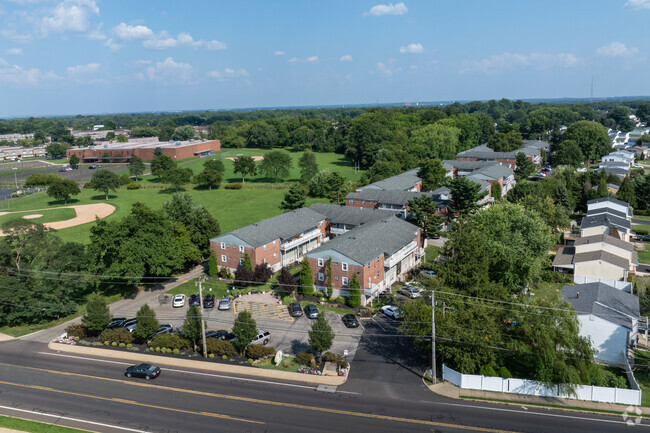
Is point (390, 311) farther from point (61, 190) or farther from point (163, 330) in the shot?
point (61, 190)

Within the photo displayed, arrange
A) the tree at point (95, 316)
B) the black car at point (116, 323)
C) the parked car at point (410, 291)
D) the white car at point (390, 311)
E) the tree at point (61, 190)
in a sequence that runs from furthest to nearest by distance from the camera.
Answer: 1. the tree at point (61, 190)
2. the parked car at point (410, 291)
3. the white car at point (390, 311)
4. the black car at point (116, 323)
5. the tree at point (95, 316)

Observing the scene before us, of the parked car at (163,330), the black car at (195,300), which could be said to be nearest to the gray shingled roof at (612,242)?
the black car at (195,300)

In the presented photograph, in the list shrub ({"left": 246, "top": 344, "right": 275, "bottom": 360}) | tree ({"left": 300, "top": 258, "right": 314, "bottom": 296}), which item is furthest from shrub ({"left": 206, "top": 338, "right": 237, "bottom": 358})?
tree ({"left": 300, "top": 258, "right": 314, "bottom": 296})

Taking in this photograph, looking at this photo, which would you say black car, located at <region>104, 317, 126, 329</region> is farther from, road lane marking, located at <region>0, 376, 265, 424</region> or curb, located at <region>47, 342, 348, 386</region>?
road lane marking, located at <region>0, 376, 265, 424</region>

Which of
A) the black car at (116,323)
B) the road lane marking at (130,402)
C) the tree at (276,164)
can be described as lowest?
the road lane marking at (130,402)

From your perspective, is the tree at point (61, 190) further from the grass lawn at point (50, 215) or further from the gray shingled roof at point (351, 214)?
the gray shingled roof at point (351, 214)

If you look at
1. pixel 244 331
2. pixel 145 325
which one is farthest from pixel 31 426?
pixel 244 331
